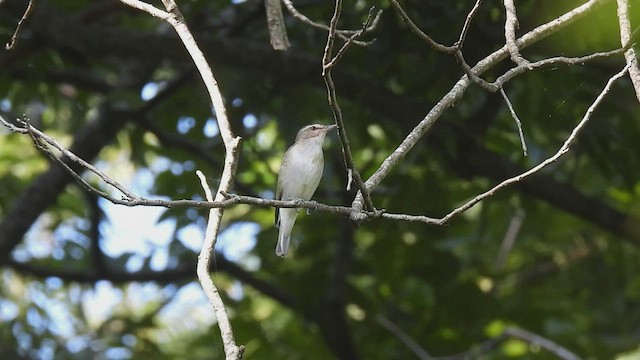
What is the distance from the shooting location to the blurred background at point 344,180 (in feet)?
22.8

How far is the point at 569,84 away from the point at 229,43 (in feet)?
7.50

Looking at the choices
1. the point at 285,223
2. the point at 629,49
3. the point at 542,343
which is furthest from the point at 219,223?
the point at 542,343

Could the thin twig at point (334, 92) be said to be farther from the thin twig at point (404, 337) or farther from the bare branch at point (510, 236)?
the bare branch at point (510, 236)

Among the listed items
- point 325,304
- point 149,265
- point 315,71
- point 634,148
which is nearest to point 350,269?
point 325,304

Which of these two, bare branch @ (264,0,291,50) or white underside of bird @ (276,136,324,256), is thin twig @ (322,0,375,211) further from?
white underside of bird @ (276,136,324,256)

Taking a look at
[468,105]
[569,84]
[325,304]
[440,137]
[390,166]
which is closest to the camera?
[390,166]

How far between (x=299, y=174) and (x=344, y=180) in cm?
169

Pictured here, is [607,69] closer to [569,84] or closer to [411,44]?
[569,84]

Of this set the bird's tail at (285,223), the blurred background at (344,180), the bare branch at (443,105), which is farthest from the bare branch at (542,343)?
the bare branch at (443,105)

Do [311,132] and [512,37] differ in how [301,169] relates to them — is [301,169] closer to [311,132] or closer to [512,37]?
[311,132]

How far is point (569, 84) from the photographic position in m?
6.61

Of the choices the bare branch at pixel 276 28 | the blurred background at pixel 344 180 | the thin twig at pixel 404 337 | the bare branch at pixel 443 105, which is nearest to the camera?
the bare branch at pixel 443 105

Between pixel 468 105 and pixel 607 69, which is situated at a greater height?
pixel 468 105

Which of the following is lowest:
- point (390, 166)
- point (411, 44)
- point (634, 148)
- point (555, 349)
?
point (390, 166)
